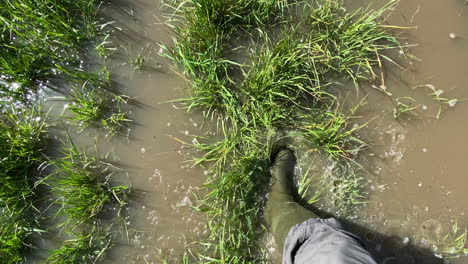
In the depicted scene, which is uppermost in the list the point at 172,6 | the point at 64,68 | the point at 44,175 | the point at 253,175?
the point at 172,6

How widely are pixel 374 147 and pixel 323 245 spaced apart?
0.96 meters

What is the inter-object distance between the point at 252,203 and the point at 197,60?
935 mm

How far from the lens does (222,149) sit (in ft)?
7.13

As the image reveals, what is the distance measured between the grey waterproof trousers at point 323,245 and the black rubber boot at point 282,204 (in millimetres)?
130

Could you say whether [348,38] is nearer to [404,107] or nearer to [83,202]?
[404,107]

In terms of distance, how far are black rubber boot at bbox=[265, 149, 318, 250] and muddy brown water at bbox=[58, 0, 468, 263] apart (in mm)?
443

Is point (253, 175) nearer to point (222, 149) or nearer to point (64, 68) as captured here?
point (222, 149)

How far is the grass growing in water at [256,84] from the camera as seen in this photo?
2.16 metres

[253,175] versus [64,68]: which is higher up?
[64,68]

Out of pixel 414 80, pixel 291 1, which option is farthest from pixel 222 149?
pixel 414 80

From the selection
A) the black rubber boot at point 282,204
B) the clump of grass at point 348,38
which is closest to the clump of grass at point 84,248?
the black rubber boot at point 282,204

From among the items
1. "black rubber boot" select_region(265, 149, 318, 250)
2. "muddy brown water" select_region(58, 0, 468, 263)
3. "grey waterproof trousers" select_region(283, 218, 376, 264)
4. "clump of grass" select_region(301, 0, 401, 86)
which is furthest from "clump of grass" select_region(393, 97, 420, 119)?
"grey waterproof trousers" select_region(283, 218, 376, 264)

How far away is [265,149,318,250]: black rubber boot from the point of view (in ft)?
6.50

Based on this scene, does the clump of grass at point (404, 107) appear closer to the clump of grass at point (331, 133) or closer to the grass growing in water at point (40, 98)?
the clump of grass at point (331, 133)
